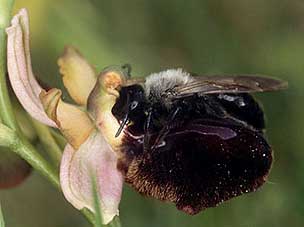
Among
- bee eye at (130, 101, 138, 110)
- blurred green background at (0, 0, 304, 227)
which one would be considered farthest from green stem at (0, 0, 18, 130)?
blurred green background at (0, 0, 304, 227)

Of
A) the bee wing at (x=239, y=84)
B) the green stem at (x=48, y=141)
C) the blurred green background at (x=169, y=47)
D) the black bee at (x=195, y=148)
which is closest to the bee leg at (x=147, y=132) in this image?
the black bee at (x=195, y=148)

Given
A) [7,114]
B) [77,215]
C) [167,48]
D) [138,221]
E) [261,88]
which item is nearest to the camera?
[261,88]

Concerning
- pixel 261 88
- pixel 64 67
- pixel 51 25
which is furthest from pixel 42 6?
pixel 261 88

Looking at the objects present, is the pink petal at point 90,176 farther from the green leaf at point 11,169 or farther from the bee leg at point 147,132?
the green leaf at point 11,169

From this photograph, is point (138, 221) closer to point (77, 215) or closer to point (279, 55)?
point (77, 215)

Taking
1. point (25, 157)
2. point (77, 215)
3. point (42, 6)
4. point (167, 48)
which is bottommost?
point (77, 215)

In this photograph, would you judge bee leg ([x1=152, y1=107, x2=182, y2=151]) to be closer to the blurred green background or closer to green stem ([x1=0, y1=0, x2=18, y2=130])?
green stem ([x1=0, y1=0, x2=18, y2=130])
